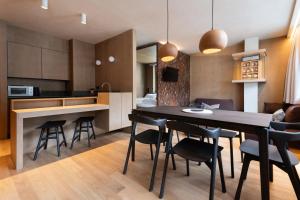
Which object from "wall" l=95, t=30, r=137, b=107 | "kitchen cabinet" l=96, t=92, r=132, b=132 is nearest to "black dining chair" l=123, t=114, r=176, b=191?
"kitchen cabinet" l=96, t=92, r=132, b=132

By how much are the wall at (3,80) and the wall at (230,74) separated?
5438 millimetres

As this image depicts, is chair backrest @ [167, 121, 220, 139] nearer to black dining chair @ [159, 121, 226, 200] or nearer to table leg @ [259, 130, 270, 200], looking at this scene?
black dining chair @ [159, 121, 226, 200]

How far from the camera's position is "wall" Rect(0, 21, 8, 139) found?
326 centimetres

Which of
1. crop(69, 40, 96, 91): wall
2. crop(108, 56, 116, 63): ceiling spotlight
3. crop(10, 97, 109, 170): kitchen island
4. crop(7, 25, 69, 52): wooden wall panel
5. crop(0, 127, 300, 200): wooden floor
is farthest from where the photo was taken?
crop(69, 40, 96, 91): wall

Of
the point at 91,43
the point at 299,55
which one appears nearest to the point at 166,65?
the point at 91,43

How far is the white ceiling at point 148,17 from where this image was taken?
263cm

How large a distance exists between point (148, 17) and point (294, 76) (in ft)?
11.7

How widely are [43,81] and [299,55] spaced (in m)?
6.32

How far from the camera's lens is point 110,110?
323 centimetres

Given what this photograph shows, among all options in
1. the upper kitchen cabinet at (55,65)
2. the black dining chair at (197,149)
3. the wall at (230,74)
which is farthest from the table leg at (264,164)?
the upper kitchen cabinet at (55,65)

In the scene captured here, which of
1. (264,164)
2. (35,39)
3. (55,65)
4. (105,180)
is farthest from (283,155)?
(35,39)

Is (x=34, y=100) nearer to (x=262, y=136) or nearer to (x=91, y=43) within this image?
(x=91, y=43)

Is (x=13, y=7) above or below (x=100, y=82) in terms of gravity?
above

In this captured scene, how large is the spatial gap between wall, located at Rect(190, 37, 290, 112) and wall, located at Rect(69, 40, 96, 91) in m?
3.65
